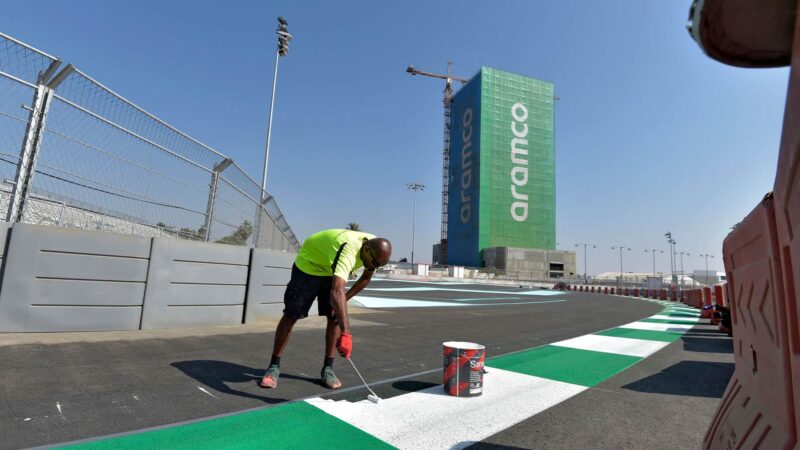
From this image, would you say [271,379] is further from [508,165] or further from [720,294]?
[508,165]

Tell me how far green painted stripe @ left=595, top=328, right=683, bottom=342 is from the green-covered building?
6024 cm

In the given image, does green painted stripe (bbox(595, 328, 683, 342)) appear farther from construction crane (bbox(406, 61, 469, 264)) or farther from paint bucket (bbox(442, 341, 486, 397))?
construction crane (bbox(406, 61, 469, 264))

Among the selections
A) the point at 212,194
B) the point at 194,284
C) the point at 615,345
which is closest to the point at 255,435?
the point at 194,284

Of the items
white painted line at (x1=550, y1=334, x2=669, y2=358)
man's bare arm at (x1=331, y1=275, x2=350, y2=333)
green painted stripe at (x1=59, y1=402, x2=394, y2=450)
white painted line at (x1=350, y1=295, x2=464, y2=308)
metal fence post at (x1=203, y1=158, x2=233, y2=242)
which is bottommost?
green painted stripe at (x1=59, y1=402, x2=394, y2=450)

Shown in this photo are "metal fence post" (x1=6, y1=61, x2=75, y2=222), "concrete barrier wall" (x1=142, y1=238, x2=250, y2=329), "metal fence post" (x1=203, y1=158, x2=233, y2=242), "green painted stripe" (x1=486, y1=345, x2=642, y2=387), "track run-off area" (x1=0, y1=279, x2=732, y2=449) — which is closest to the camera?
"track run-off area" (x1=0, y1=279, x2=732, y2=449)

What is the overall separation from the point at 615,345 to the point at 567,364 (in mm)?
2147

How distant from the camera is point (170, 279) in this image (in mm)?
5734

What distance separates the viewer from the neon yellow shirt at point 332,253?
3.14m

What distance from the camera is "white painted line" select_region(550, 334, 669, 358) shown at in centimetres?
570

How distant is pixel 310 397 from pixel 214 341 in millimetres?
2642

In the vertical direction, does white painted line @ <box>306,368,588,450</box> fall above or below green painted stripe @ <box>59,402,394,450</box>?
above

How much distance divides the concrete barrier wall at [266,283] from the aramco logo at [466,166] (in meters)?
65.1

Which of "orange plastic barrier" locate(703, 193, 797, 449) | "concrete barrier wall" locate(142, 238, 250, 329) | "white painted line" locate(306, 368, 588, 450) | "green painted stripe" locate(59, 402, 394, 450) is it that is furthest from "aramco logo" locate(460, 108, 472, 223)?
"orange plastic barrier" locate(703, 193, 797, 449)

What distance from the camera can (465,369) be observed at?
10.6 feet
